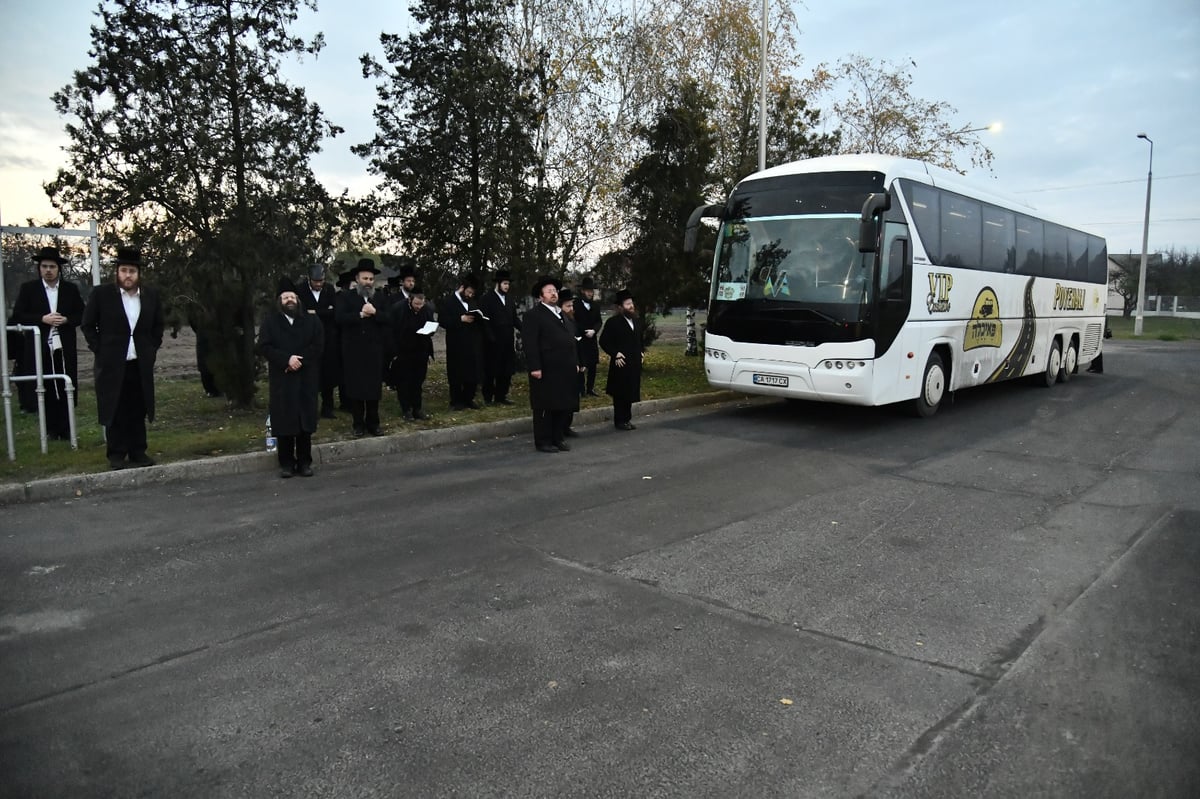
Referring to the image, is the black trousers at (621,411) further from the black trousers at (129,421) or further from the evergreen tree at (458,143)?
the black trousers at (129,421)

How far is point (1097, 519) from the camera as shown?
23.2 feet

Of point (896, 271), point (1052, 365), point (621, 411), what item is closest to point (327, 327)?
point (621, 411)

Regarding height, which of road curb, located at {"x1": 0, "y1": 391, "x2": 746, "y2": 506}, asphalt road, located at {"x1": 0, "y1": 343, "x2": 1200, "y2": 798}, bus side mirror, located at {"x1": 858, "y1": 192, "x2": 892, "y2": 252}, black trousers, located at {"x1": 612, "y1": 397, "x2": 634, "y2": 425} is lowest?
asphalt road, located at {"x1": 0, "y1": 343, "x2": 1200, "y2": 798}

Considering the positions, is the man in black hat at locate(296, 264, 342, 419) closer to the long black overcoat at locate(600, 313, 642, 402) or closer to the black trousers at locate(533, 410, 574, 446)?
the black trousers at locate(533, 410, 574, 446)

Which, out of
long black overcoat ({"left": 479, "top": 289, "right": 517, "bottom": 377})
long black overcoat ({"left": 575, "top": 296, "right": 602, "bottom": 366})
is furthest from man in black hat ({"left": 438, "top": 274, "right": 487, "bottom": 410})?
long black overcoat ({"left": 575, "top": 296, "right": 602, "bottom": 366})

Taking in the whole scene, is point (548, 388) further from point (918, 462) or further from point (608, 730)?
point (608, 730)

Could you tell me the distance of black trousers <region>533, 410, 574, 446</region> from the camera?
10.1 metres

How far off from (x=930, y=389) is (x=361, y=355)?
835 centimetres

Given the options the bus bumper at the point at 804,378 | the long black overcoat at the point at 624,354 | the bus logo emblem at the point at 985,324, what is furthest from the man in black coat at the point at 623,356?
the bus logo emblem at the point at 985,324

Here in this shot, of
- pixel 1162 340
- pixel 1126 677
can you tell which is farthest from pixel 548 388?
pixel 1162 340

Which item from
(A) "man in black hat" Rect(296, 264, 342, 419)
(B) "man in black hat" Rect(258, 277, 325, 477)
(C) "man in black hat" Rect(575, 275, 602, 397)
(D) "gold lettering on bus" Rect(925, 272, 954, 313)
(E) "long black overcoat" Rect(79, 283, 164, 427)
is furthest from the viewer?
(C) "man in black hat" Rect(575, 275, 602, 397)

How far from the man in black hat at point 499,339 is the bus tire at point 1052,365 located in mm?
11330

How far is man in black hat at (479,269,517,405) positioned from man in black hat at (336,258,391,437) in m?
2.54

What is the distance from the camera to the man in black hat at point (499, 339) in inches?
504
